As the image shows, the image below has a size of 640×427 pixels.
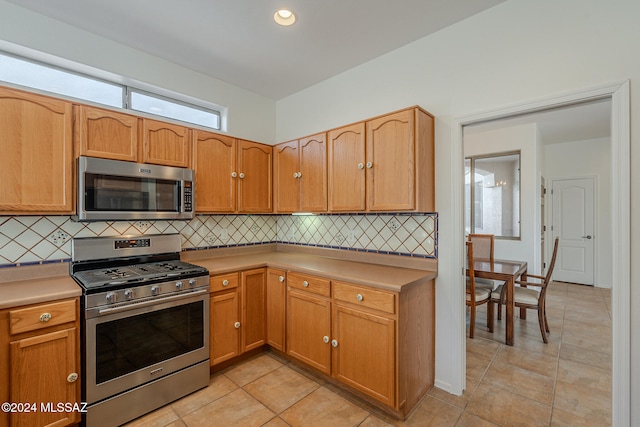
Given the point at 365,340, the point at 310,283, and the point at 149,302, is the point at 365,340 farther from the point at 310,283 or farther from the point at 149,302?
the point at 149,302

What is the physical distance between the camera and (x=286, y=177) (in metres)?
3.12

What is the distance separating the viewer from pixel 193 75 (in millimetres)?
2928

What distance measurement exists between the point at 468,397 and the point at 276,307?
168cm

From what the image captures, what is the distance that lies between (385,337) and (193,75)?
2.96 meters

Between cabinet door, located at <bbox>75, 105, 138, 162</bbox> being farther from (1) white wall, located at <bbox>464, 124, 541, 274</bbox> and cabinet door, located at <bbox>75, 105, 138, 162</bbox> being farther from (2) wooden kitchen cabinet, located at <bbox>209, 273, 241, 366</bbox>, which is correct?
(1) white wall, located at <bbox>464, 124, 541, 274</bbox>

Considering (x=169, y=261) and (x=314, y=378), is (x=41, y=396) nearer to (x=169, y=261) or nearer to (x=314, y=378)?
(x=169, y=261)

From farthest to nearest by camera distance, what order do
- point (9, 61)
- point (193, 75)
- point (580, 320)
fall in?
point (580, 320) → point (193, 75) → point (9, 61)

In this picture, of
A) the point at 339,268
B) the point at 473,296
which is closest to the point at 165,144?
the point at 339,268

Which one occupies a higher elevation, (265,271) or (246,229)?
(246,229)

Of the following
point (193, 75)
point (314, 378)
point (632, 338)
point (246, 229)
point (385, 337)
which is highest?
point (193, 75)

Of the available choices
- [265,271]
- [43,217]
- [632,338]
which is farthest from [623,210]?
[43,217]

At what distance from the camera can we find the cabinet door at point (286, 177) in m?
3.01

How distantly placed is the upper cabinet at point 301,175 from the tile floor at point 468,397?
1.50m

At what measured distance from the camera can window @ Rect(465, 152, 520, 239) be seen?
4.88m
